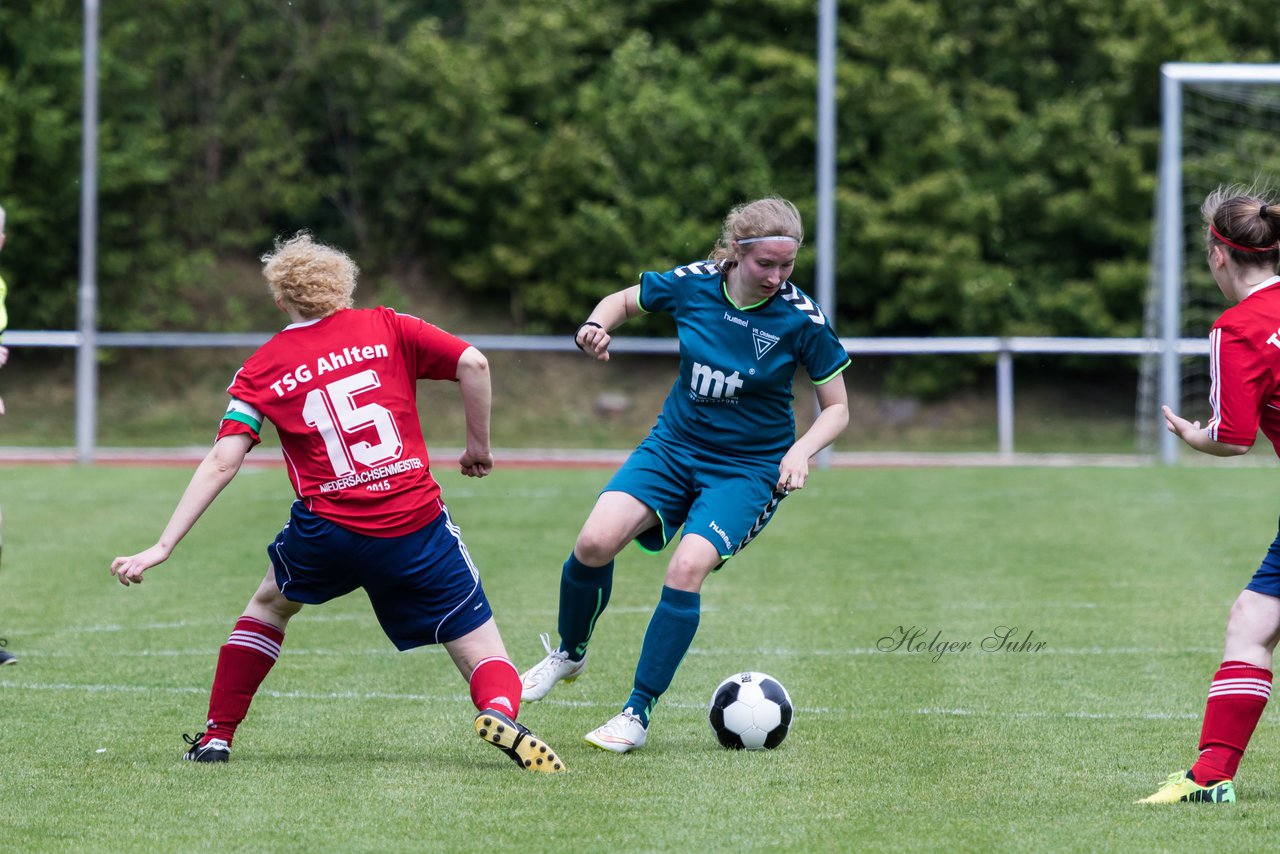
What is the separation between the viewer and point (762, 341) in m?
5.55

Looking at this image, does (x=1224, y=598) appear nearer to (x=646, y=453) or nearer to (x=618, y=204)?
(x=646, y=453)

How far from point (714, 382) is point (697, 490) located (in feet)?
1.24

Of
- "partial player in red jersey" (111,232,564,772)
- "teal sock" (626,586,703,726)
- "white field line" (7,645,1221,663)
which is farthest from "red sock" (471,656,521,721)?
"white field line" (7,645,1221,663)

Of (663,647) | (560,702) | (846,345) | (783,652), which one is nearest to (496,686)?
(663,647)

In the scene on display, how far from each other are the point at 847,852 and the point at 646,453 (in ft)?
6.76

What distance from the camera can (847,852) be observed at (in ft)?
13.1

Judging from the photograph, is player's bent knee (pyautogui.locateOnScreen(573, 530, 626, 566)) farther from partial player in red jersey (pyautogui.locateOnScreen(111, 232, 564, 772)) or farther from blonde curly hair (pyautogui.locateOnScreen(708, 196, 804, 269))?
blonde curly hair (pyautogui.locateOnScreen(708, 196, 804, 269))

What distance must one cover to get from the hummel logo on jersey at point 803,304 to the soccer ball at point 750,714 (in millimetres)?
1213

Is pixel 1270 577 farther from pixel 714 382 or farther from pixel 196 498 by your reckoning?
pixel 196 498

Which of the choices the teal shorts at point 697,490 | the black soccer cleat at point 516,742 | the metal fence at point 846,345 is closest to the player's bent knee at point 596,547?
the teal shorts at point 697,490

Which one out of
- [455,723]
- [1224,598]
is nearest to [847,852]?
[455,723]

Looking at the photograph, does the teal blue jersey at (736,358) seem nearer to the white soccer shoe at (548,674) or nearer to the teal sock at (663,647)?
the teal sock at (663,647)

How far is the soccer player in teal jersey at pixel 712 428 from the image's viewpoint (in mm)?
5367

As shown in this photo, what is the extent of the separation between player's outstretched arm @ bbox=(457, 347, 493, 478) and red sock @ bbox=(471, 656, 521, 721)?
1.92 ft
